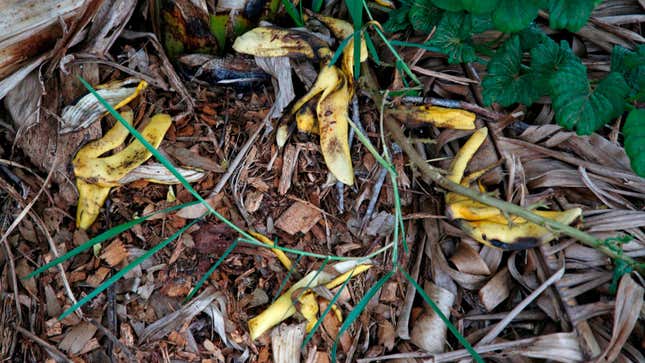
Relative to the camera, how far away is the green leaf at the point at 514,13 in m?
0.94

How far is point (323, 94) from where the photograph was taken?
3.89ft

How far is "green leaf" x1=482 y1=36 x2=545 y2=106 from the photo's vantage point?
1.13 m

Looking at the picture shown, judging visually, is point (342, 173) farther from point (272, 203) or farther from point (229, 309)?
point (229, 309)

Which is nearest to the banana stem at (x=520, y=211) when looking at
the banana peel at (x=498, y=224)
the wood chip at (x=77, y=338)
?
the banana peel at (x=498, y=224)

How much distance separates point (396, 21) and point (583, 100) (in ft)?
1.39

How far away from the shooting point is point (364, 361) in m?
1.22

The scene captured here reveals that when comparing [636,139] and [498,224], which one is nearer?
[636,139]

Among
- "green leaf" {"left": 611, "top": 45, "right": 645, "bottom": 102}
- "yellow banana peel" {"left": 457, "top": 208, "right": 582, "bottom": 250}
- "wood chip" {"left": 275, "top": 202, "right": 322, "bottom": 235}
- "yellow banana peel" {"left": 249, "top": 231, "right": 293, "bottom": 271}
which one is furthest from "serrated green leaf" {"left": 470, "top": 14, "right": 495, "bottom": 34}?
"yellow banana peel" {"left": 249, "top": 231, "right": 293, "bottom": 271}

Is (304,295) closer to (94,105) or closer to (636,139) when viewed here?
(94,105)

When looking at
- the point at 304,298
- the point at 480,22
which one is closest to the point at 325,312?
the point at 304,298

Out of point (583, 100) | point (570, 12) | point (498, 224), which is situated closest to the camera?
point (570, 12)

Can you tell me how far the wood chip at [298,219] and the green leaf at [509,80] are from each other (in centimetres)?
43

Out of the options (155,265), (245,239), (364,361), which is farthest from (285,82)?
(364,361)

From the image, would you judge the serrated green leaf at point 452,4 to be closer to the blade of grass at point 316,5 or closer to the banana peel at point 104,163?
the blade of grass at point 316,5
